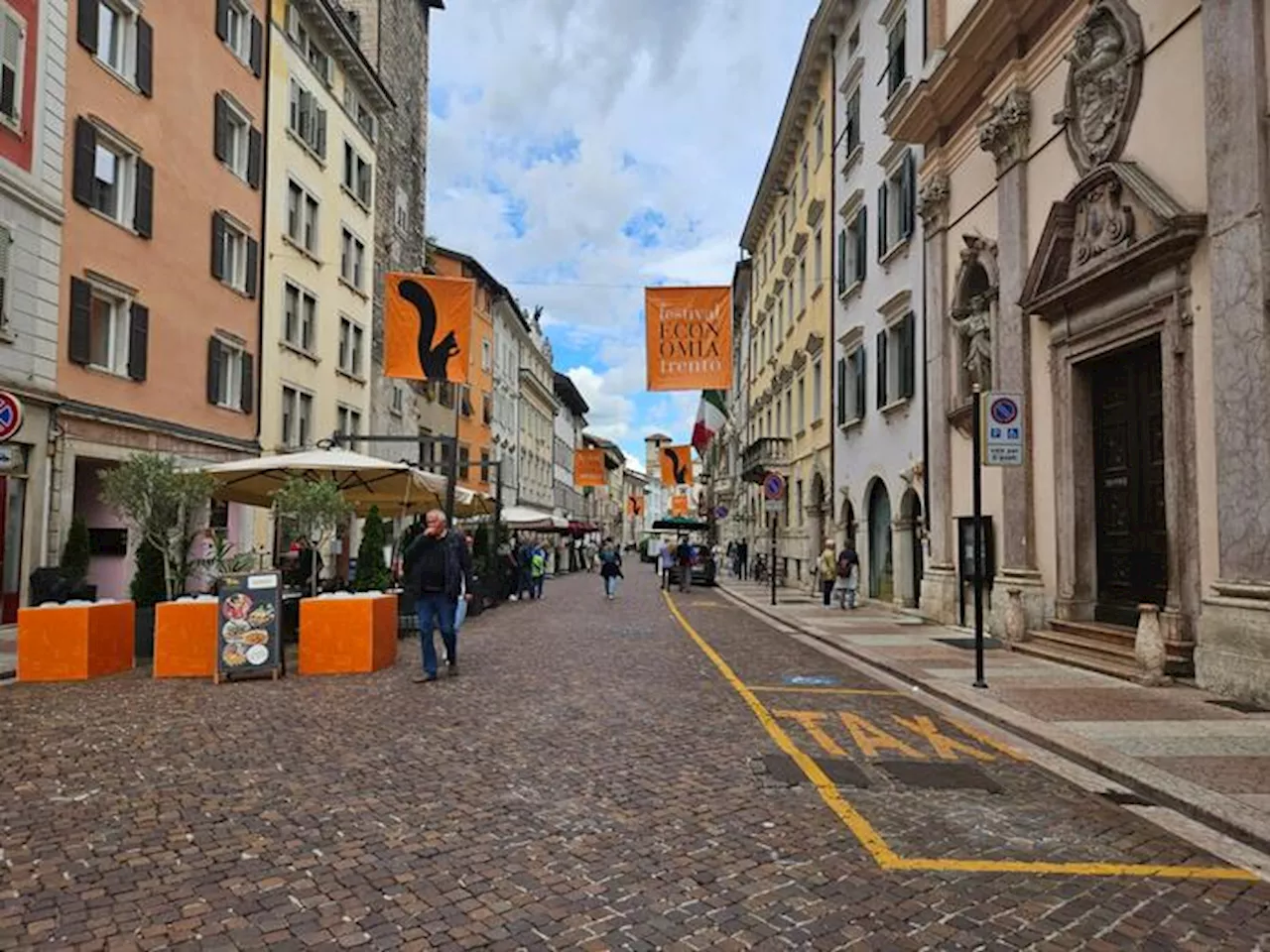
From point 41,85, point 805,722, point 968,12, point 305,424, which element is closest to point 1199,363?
point 805,722

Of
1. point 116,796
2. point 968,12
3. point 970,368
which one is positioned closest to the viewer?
point 116,796

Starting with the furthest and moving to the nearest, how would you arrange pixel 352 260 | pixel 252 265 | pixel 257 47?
pixel 352 260
pixel 257 47
pixel 252 265

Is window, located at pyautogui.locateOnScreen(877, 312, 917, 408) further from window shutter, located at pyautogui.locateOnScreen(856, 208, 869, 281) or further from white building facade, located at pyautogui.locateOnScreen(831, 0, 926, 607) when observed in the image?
window shutter, located at pyautogui.locateOnScreen(856, 208, 869, 281)

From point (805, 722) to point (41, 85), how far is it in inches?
657

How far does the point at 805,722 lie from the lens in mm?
8266

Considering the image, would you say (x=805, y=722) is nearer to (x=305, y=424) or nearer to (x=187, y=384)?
(x=187, y=384)

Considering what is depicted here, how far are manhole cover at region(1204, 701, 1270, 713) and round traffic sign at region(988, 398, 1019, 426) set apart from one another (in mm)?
3310

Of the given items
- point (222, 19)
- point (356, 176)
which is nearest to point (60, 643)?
point (222, 19)

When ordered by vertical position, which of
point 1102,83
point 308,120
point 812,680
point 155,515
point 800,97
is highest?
point 800,97

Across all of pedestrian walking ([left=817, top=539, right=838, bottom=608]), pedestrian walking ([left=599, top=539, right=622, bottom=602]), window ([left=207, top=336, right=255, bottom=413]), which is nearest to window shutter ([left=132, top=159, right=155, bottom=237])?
window ([left=207, top=336, right=255, bottom=413])

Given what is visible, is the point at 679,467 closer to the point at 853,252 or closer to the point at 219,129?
the point at 853,252

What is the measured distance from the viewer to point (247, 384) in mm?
24766

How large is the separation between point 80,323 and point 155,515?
7.24 metres

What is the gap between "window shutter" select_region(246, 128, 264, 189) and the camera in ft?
81.8
